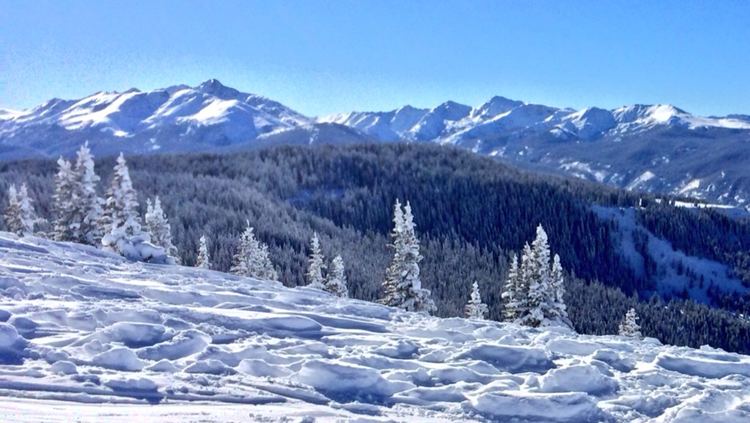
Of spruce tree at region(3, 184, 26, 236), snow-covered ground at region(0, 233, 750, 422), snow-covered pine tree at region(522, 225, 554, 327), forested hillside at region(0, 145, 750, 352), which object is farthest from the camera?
forested hillside at region(0, 145, 750, 352)

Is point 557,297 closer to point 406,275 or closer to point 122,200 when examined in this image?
point 406,275

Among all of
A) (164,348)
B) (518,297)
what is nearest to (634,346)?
(164,348)

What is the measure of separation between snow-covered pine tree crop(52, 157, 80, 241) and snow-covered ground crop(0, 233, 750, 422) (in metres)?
28.9

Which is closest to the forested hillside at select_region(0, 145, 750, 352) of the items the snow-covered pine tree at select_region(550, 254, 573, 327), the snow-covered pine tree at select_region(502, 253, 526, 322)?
the snow-covered pine tree at select_region(502, 253, 526, 322)

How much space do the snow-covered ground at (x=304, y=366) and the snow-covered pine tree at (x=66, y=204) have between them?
1138 inches

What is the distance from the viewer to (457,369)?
523 inches

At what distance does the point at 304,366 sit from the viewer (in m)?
12.7

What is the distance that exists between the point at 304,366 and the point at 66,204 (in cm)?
3940

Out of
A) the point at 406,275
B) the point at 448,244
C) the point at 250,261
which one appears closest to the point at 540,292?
the point at 406,275

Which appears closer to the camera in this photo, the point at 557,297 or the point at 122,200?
the point at 557,297

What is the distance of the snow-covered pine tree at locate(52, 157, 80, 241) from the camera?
45094 mm

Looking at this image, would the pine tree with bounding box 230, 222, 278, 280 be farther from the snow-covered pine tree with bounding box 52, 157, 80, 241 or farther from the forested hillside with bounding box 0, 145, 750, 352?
the forested hillside with bounding box 0, 145, 750, 352

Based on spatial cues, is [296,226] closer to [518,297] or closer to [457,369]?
[518,297]

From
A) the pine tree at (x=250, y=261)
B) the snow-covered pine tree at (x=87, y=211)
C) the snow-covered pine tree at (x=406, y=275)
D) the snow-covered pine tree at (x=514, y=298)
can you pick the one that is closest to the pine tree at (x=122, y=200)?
the snow-covered pine tree at (x=87, y=211)
